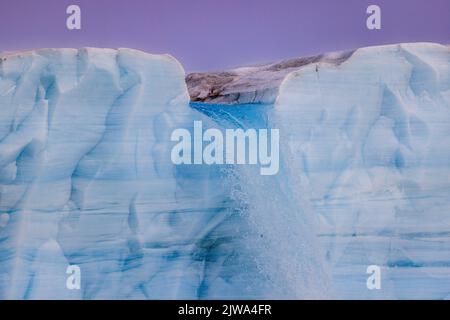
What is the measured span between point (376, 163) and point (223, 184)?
2.85ft

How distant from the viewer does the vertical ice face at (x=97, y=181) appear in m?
3.23

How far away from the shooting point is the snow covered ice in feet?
10.6

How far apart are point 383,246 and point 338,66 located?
1.04 meters

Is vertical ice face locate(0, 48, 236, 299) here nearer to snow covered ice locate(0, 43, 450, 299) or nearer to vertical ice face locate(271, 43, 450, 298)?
snow covered ice locate(0, 43, 450, 299)

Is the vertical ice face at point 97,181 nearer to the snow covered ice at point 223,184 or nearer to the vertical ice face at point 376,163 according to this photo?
the snow covered ice at point 223,184

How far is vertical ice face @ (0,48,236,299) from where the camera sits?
323cm

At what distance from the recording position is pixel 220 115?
3.42m

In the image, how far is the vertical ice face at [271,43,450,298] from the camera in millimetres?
3326

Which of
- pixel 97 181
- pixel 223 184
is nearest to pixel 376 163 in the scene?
pixel 223 184

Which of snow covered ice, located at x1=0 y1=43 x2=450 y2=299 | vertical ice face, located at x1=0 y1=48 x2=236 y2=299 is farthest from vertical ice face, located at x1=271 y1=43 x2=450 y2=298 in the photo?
vertical ice face, located at x1=0 y1=48 x2=236 y2=299

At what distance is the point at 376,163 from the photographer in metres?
3.37

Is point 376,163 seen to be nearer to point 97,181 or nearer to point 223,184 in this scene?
point 223,184

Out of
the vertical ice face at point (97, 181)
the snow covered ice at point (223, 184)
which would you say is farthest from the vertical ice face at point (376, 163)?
the vertical ice face at point (97, 181)

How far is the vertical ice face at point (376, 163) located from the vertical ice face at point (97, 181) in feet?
1.97
